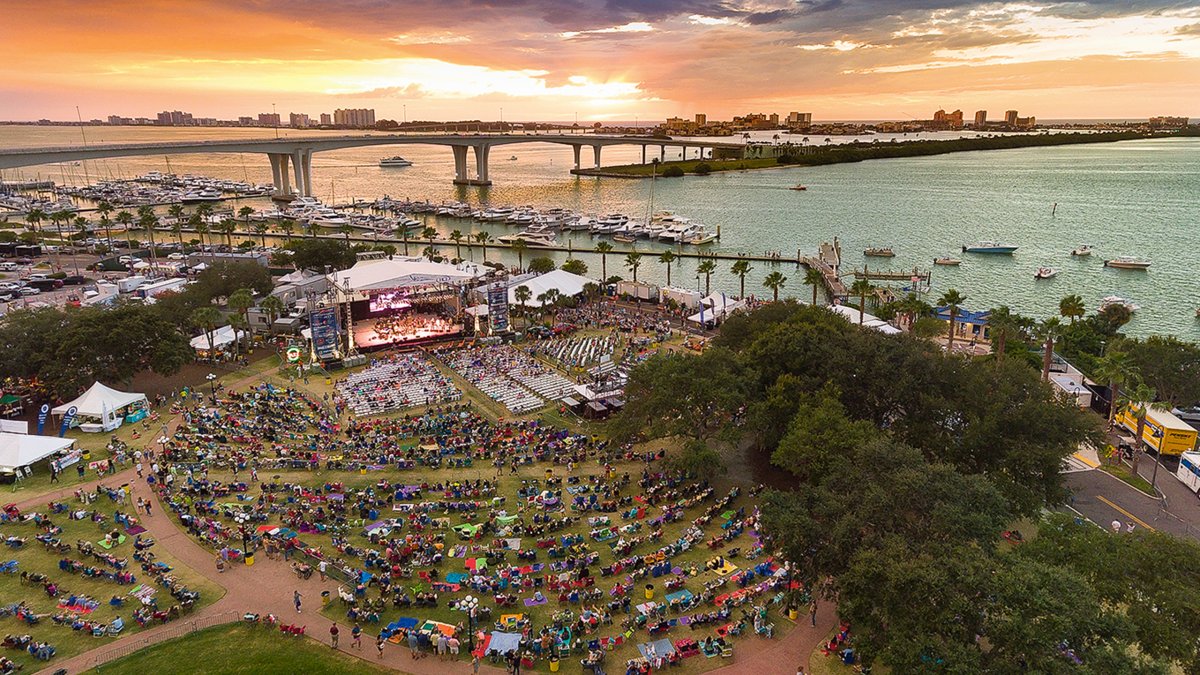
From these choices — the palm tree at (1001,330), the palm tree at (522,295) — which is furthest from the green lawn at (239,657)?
the palm tree at (1001,330)

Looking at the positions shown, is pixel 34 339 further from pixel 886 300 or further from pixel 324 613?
pixel 886 300

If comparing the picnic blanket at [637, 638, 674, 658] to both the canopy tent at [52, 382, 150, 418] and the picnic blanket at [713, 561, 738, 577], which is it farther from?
the canopy tent at [52, 382, 150, 418]

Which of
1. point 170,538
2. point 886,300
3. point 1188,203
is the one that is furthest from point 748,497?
point 1188,203

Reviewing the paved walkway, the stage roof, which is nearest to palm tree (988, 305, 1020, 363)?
the paved walkway

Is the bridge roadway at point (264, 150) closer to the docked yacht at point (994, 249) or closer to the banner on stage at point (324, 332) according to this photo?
the banner on stage at point (324, 332)

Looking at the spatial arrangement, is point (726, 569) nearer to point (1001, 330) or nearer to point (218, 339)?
point (1001, 330)

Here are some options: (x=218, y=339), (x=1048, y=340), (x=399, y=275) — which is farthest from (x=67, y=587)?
(x=1048, y=340)
